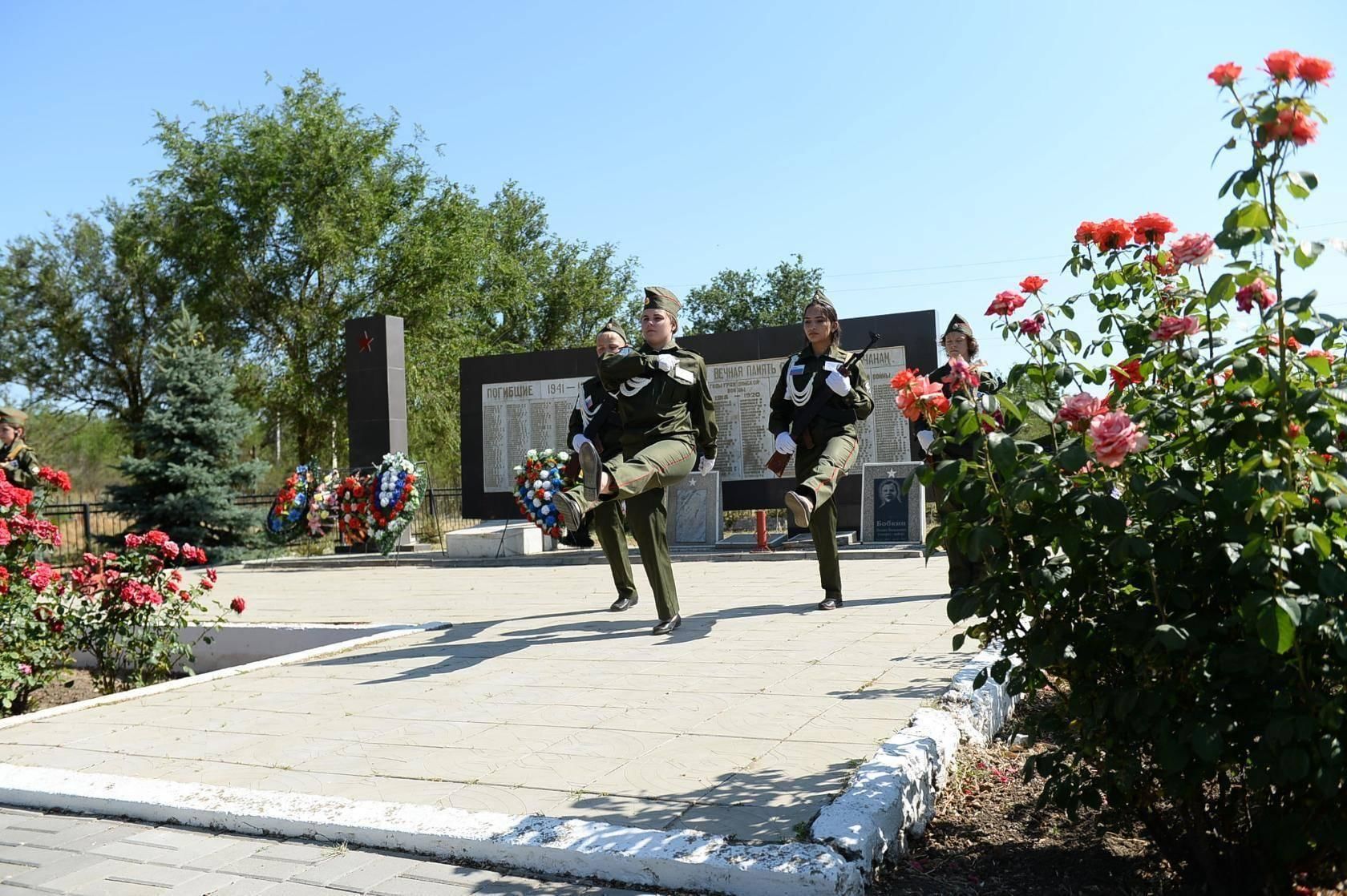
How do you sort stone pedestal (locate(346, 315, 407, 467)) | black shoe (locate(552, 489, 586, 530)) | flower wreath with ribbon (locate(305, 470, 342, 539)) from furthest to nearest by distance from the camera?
stone pedestal (locate(346, 315, 407, 467)) → flower wreath with ribbon (locate(305, 470, 342, 539)) → black shoe (locate(552, 489, 586, 530))

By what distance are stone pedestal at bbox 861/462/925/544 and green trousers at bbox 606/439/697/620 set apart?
23.8 feet

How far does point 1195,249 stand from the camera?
2523 millimetres

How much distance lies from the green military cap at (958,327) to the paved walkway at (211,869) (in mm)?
5564

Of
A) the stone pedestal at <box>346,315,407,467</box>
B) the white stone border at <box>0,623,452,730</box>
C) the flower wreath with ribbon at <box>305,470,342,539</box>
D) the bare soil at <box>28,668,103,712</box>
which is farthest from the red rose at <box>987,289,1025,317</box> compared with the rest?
the stone pedestal at <box>346,315,407,467</box>

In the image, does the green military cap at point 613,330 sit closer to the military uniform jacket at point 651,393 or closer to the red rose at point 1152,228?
the military uniform jacket at point 651,393

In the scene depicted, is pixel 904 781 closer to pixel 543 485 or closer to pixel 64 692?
pixel 64 692

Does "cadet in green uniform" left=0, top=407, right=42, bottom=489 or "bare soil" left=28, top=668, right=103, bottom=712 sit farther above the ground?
"cadet in green uniform" left=0, top=407, right=42, bottom=489

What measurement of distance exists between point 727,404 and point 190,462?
1037 cm

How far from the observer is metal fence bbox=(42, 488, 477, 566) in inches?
850

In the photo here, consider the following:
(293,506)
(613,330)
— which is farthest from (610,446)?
(293,506)

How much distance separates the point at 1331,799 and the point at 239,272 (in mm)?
29798

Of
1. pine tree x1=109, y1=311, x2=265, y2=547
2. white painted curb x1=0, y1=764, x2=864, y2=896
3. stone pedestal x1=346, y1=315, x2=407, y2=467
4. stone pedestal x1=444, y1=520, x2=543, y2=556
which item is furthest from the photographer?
pine tree x1=109, y1=311, x2=265, y2=547

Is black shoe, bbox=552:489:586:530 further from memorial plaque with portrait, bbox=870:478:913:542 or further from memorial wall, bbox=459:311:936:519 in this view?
memorial plaque with portrait, bbox=870:478:913:542

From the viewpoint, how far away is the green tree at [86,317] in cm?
3039
